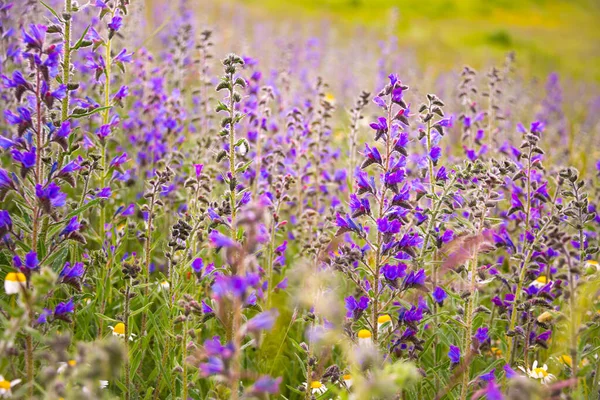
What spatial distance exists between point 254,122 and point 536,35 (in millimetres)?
32378

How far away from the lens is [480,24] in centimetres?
3350

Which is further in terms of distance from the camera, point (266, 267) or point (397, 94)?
point (266, 267)

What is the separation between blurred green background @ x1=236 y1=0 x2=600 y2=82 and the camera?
24.5 meters

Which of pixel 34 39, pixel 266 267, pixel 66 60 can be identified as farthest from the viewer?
pixel 266 267

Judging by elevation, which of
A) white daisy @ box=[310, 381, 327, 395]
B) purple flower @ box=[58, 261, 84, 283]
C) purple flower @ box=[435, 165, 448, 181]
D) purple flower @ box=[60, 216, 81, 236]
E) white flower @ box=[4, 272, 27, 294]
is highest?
purple flower @ box=[435, 165, 448, 181]

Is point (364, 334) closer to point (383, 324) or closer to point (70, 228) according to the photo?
point (383, 324)

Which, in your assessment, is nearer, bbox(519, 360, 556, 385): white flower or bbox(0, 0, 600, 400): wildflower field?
bbox(0, 0, 600, 400): wildflower field

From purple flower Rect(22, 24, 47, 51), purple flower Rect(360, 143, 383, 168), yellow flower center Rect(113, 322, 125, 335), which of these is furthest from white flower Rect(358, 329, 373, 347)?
purple flower Rect(22, 24, 47, 51)

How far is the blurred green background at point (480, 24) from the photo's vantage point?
80.3ft

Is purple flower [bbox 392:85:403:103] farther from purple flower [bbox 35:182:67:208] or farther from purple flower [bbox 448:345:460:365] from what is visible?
purple flower [bbox 35:182:67:208]

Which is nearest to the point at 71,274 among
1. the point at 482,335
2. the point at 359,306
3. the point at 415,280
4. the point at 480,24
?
the point at 359,306

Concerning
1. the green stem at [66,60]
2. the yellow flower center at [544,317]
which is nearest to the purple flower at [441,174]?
the yellow flower center at [544,317]

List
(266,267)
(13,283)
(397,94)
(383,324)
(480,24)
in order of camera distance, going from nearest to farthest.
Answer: (13,283) < (397,94) < (383,324) < (266,267) < (480,24)

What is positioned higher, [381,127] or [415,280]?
[381,127]
